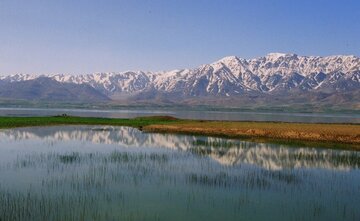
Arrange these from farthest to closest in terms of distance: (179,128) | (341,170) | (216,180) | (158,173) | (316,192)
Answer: (179,128), (341,170), (158,173), (216,180), (316,192)

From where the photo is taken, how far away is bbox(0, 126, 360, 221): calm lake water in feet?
70.2

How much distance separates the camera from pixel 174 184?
93.0 ft

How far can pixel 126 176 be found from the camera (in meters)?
30.4

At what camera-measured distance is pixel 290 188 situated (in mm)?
27891

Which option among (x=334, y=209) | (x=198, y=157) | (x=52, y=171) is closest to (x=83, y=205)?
(x=52, y=171)

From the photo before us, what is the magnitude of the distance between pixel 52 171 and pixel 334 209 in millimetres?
20601

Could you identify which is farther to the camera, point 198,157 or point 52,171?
point 198,157

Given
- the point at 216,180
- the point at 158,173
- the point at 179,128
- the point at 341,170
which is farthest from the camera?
the point at 179,128

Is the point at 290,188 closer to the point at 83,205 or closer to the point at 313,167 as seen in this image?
the point at 313,167

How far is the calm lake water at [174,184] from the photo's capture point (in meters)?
21.4

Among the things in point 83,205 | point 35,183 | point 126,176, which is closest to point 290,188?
point 126,176

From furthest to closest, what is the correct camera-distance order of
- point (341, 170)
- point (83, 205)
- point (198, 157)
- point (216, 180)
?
point (198, 157) < point (341, 170) < point (216, 180) < point (83, 205)

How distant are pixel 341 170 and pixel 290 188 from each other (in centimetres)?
1037

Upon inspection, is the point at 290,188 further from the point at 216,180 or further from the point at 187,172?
the point at 187,172
